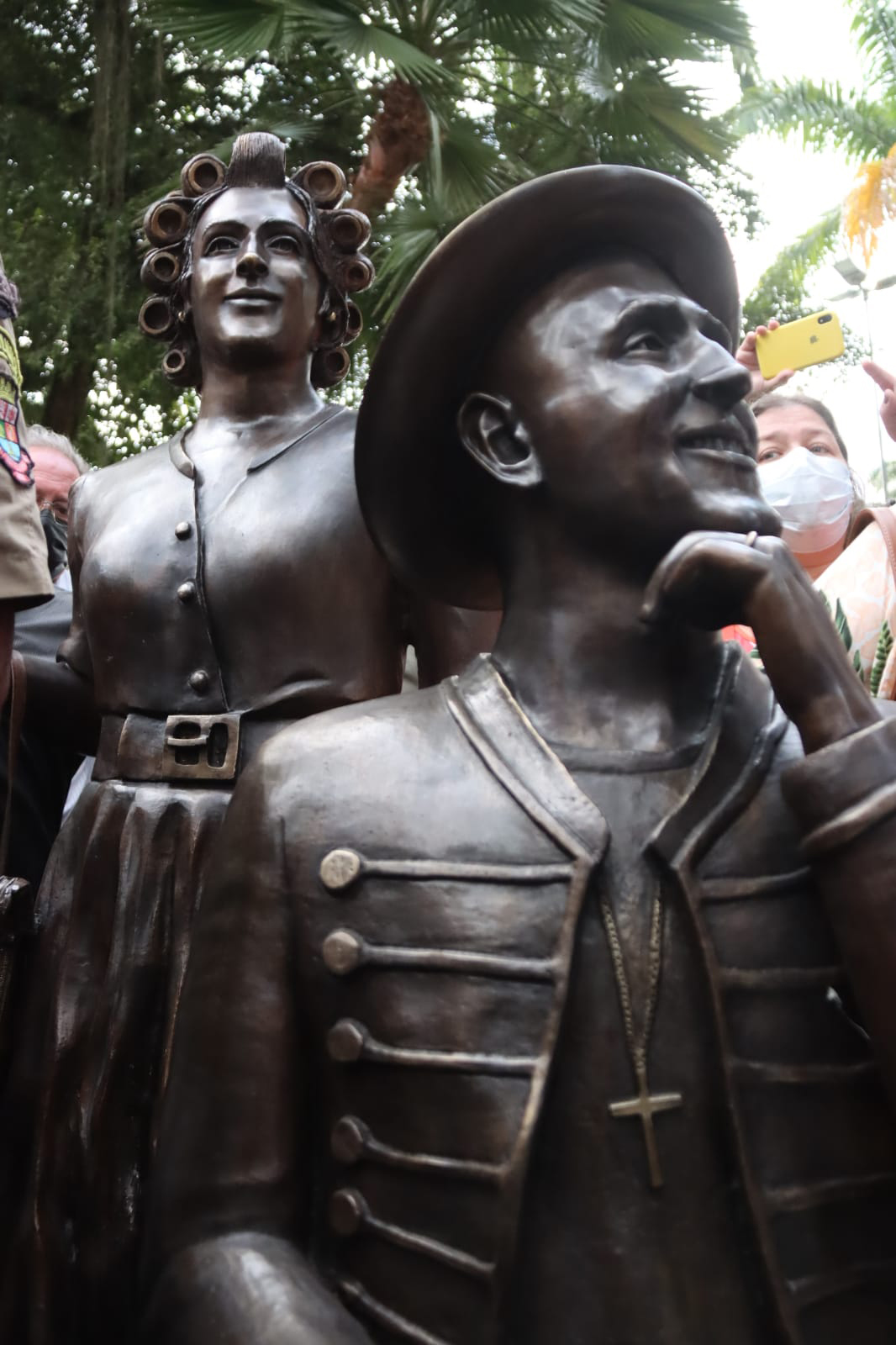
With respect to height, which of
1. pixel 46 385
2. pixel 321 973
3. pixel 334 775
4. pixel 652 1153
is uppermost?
pixel 46 385

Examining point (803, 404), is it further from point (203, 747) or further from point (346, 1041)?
point (346, 1041)

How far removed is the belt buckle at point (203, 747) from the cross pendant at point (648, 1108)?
1127 millimetres

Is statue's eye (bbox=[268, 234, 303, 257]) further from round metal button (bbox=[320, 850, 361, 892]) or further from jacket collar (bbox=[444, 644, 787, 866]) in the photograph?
round metal button (bbox=[320, 850, 361, 892])

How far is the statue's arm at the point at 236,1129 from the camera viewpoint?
1.53 metres

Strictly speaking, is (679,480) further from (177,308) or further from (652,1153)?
(177,308)

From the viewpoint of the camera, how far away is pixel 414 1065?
1.55 m

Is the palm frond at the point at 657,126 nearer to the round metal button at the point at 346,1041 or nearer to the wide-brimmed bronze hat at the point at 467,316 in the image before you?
the wide-brimmed bronze hat at the point at 467,316

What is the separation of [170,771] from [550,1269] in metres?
1.25

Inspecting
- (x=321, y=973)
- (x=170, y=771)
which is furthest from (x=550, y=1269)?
(x=170, y=771)

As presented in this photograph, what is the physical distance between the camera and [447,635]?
8.29 ft

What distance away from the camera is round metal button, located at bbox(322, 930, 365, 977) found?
5.23 feet

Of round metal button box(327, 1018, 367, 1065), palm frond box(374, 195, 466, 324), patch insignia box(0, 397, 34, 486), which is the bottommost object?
round metal button box(327, 1018, 367, 1065)

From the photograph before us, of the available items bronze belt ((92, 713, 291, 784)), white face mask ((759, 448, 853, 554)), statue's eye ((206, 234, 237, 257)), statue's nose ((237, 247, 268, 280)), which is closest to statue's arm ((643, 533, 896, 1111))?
bronze belt ((92, 713, 291, 784))

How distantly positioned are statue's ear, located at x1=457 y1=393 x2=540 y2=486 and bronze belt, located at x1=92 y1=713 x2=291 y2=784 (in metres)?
0.73
